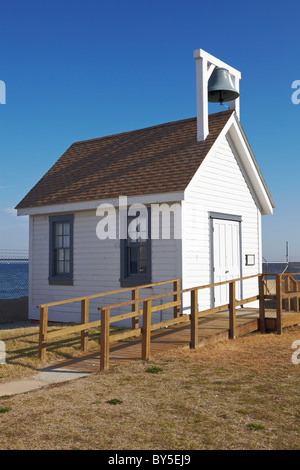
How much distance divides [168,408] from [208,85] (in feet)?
33.6

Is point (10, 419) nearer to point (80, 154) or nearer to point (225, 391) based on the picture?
point (225, 391)

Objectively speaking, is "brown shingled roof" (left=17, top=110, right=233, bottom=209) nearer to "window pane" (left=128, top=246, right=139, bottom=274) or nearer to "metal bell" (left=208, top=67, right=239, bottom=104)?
"metal bell" (left=208, top=67, right=239, bottom=104)

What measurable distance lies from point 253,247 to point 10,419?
11304 mm

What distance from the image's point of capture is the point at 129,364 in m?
8.67

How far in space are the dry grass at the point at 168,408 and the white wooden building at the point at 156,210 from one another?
4.32 m

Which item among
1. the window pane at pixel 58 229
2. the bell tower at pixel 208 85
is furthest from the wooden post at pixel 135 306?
the bell tower at pixel 208 85

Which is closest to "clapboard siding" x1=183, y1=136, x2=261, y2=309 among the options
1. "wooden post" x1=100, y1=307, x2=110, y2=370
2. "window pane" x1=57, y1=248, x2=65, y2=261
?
"wooden post" x1=100, y1=307, x2=110, y2=370

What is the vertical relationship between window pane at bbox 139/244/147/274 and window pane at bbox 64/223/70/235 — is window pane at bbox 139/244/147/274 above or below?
below

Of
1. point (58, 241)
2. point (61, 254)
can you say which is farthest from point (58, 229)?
point (61, 254)

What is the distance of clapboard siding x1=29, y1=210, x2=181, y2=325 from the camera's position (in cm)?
1262

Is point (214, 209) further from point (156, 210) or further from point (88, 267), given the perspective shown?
point (88, 267)

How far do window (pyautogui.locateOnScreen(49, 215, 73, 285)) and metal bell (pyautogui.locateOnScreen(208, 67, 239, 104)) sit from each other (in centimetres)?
556
